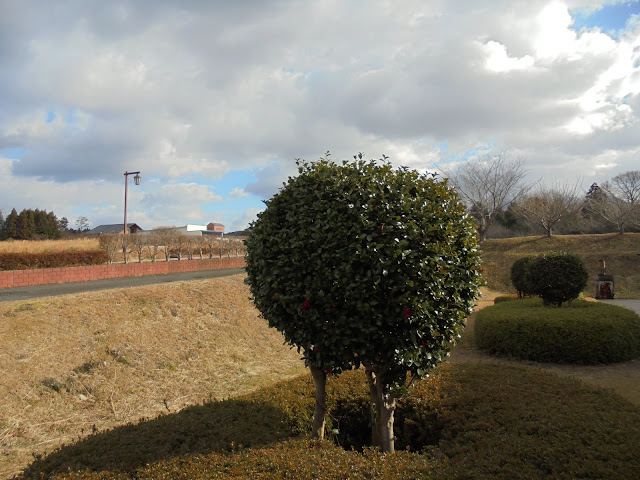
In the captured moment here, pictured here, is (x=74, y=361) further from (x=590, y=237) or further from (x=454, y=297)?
(x=590, y=237)

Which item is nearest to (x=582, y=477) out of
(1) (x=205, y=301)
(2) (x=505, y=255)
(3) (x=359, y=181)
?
(3) (x=359, y=181)

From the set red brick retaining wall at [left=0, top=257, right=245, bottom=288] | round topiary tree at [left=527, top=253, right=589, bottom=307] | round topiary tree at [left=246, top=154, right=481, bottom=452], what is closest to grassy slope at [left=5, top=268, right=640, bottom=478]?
round topiary tree at [left=246, top=154, right=481, bottom=452]

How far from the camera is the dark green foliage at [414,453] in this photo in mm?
3320

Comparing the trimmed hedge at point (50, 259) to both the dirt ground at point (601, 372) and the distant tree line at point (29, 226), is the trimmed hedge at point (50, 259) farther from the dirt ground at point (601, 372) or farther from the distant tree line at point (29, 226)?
the distant tree line at point (29, 226)

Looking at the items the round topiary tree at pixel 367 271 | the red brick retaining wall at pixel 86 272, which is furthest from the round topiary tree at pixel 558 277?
the red brick retaining wall at pixel 86 272

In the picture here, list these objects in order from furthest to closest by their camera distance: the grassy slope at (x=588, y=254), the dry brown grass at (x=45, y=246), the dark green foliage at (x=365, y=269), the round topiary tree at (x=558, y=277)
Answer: the grassy slope at (x=588, y=254) → the dry brown grass at (x=45, y=246) → the round topiary tree at (x=558, y=277) → the dark green foliage at (x=365, y=269)

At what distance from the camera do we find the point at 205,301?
456 inches

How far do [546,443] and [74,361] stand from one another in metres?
7.05

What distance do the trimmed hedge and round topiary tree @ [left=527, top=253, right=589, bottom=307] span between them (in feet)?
53.4

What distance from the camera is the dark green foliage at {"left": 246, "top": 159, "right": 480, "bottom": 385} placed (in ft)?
11.9

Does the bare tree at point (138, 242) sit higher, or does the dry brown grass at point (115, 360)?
the bare tree at point (138, 242)

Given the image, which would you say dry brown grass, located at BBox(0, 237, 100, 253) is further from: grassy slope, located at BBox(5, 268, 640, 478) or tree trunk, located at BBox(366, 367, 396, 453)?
tree trunk, located at BBox(366, 367, 396, 453)

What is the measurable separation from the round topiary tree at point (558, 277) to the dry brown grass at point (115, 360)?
6366mm

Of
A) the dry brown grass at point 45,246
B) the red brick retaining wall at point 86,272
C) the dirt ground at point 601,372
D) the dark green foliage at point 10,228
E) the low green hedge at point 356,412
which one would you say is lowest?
the dirt ground at point 601,372
